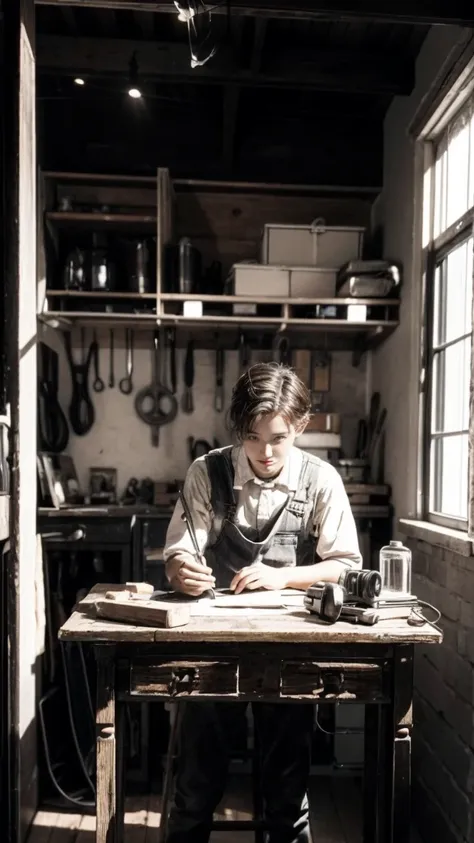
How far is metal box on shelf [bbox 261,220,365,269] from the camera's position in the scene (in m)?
3.34

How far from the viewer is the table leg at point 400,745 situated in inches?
65.0

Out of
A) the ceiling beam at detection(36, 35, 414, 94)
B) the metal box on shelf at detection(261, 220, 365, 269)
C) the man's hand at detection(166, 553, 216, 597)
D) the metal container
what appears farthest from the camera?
the metal box on shelf at detection(261, 220, 365, 269)

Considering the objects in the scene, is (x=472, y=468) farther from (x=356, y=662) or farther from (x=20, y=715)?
(x=20, y=715)

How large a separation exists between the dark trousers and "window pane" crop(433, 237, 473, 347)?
1558mm

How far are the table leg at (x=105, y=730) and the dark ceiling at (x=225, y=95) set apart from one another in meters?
2.51

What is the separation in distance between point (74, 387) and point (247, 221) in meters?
1.35

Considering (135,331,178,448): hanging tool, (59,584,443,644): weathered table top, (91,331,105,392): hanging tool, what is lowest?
(59,584,443,644): weathered table top

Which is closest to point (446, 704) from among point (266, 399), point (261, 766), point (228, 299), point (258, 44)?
point (261, 766)

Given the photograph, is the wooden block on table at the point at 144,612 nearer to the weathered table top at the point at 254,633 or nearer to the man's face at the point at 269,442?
the weathered table top at the point at 254,633

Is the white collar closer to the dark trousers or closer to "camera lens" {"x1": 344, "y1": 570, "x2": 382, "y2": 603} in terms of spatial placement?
"camera lens" {"x1": 344, "y1": 570, "x2": 382, "y2": 603}

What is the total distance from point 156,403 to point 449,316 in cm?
163

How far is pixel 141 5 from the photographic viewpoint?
2.31 metres

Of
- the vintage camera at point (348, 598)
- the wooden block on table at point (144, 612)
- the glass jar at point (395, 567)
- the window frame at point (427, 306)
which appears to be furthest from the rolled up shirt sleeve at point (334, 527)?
the window frame at point (427, 306)

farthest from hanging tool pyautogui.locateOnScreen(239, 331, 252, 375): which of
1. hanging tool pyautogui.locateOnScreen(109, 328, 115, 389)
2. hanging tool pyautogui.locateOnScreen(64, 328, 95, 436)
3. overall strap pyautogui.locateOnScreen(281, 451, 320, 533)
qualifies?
overall strap pyautogui.locateOnScreen(281, 451, 320, 533)
